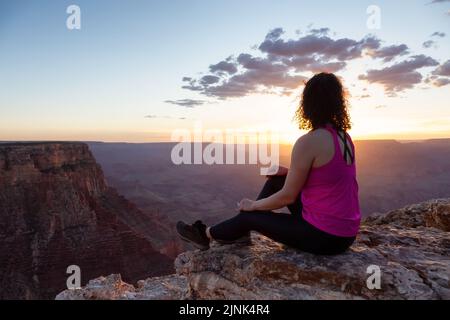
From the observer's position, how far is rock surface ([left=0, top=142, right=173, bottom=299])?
24469 mm

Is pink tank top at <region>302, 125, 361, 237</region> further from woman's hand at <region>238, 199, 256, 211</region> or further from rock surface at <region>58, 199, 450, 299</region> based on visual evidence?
woman's hand at <region>238, 199, 256, 211</region>

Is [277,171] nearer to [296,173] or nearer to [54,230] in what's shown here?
[296,173]

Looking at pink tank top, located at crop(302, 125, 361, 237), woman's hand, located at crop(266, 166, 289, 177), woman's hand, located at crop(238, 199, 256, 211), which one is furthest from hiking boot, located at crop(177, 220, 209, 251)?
pink tank top, located at crop(302, 125, 361, 237)

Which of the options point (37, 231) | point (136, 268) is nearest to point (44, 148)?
point (37, 231)

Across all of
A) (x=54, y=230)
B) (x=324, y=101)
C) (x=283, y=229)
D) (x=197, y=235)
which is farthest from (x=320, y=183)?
Result: (x=54, y=230)

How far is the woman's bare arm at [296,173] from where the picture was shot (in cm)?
278

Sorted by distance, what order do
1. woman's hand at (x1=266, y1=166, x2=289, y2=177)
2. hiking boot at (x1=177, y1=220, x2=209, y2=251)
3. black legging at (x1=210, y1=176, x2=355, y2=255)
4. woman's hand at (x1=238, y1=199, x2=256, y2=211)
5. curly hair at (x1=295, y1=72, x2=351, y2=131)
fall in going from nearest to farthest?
curly hair at (x1=295, y1=72, x2=351, y2=131), black legging at (x1=210, y1=176, x2=355, y2=255), woman's hand at (x1=238, y1=199, x2=256, y2=211), woman's hand at (x1=266, y1=166, x2=289, y2=177), hiking boot at (x1=177, y1=220, x2=209, y2=251)

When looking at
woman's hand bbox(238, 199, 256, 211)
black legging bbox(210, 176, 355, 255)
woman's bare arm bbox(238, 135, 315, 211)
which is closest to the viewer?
woman's bare arm bbox(238, 135, 315, 211)

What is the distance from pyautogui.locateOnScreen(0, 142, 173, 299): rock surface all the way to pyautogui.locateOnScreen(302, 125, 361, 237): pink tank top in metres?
24.5

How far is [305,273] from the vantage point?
298 cm

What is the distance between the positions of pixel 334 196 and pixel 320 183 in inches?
5.9

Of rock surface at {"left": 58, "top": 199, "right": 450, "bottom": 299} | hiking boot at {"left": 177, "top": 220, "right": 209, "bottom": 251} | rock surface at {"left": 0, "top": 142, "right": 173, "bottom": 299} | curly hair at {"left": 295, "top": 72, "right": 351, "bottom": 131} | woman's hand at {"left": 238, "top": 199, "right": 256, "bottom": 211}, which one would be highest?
curly hair at {"left": 295, "top": 72, "right": 351, "bottom": 131}

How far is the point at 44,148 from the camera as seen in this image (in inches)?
1241
